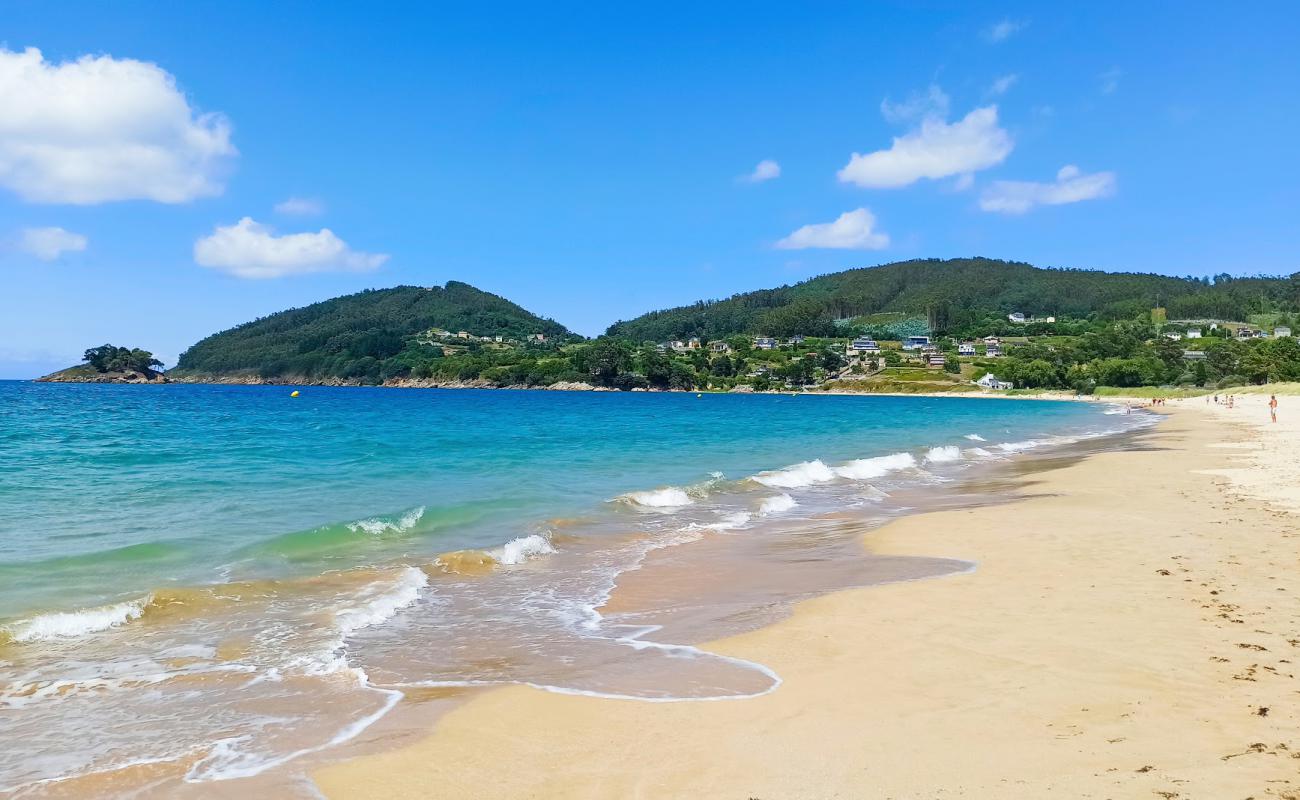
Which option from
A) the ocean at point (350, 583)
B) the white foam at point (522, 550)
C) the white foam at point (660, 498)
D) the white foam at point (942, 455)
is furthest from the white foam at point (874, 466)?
the white foam at point (522, 550)

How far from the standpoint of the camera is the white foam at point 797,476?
25.3 meters

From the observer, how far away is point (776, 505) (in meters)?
20.5

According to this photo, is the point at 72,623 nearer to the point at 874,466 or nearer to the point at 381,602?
the point at 381,602

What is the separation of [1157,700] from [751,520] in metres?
12.1

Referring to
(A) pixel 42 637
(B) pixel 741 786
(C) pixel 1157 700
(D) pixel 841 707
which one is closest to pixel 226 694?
(A) pixel 42 637

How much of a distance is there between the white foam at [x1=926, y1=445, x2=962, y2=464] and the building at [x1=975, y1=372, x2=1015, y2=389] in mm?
122203

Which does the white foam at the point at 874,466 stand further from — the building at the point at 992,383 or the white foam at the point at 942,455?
the building at the point at 992,383

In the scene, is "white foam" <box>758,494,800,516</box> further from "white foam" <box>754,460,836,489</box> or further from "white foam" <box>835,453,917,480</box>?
"white foam" <box>835,453,917,480</box>

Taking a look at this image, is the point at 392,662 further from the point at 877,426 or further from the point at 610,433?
the point at 877,426

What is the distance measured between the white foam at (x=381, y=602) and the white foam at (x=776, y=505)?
989 cm

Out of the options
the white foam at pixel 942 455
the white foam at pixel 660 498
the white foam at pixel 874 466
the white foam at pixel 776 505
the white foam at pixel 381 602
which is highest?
the white foam at pixel 381 602

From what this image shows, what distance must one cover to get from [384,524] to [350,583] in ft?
14.9

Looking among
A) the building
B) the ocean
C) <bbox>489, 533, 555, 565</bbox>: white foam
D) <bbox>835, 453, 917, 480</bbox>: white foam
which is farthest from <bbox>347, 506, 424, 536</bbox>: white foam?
the building

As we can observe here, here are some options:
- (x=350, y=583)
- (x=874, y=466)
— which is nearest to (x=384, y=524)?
(x=350, y=583)
